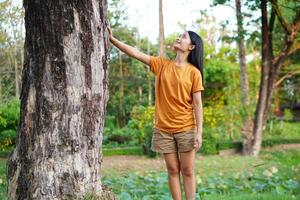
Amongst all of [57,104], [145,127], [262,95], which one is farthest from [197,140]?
[145,127]

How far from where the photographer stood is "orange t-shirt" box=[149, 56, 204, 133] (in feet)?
11.7

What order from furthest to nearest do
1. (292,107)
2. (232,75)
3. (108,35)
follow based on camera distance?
(292,107)
(232,75)
(108,35)

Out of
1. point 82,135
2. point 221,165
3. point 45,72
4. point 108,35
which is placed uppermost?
point 108,35

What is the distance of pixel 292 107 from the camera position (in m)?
29.5

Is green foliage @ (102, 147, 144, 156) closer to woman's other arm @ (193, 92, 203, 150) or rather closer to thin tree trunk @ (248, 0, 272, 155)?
thin tree trunk @ (248, 0, 272, 155)

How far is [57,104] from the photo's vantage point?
2.95 meters

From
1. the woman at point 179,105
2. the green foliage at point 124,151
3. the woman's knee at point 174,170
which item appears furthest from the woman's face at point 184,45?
the green foliage at point 124,151

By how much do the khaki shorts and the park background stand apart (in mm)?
684

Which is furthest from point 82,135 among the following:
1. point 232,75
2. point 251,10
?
point 232,75

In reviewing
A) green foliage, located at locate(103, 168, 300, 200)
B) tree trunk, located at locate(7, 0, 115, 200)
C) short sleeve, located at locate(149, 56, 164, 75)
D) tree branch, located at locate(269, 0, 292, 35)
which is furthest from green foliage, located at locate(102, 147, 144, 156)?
tree trunk, located at locate(7, 0, 115, 200)

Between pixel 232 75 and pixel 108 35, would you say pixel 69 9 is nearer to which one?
pixel 108 35

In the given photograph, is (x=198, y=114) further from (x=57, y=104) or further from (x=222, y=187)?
(x=222, y=187)

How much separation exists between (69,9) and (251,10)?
11576 millimetres

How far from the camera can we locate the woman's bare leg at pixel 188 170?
11.9 ft
